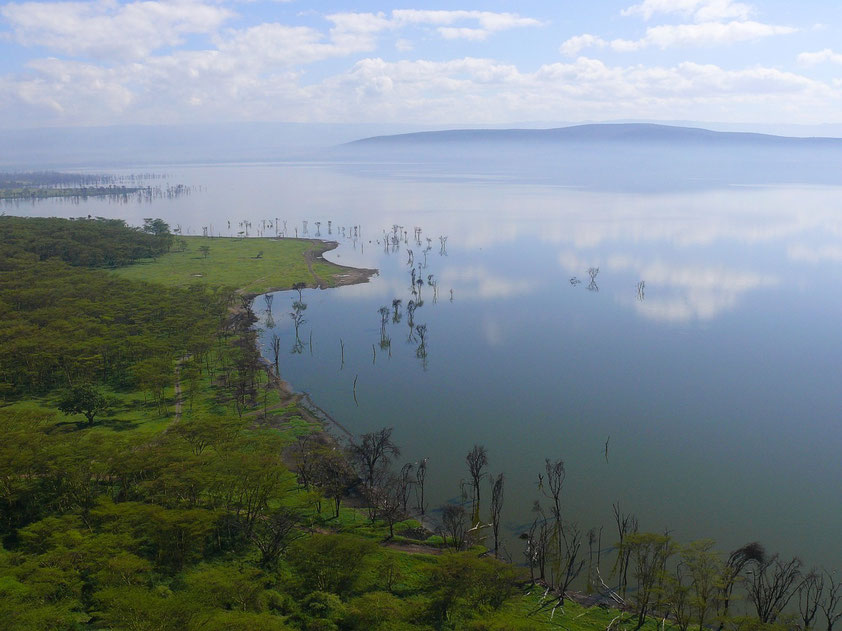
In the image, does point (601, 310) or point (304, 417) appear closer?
point (304, 417)

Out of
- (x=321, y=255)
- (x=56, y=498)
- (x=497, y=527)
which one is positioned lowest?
(x=497, y=527)

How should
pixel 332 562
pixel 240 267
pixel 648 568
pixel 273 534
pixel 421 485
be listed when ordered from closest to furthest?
pixel 332 562 < pixel 648 568 < pixel 273 534 < pixel 421 485 < pixel 240 267

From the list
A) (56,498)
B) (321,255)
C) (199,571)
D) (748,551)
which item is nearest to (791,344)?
A: (748,551)

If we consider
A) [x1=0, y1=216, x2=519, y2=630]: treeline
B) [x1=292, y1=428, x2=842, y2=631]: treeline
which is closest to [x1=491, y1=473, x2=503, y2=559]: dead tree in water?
[x1=292, y1=428, x2=842, y2=631]: treeline

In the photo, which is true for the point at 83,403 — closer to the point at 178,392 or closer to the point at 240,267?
the point at 178,392

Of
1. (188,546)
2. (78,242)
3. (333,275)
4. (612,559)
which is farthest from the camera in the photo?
(78,242)

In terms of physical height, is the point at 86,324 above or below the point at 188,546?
above

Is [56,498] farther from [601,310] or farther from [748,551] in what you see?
[601,310]

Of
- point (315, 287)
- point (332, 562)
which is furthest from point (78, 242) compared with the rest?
point (332, 562)
